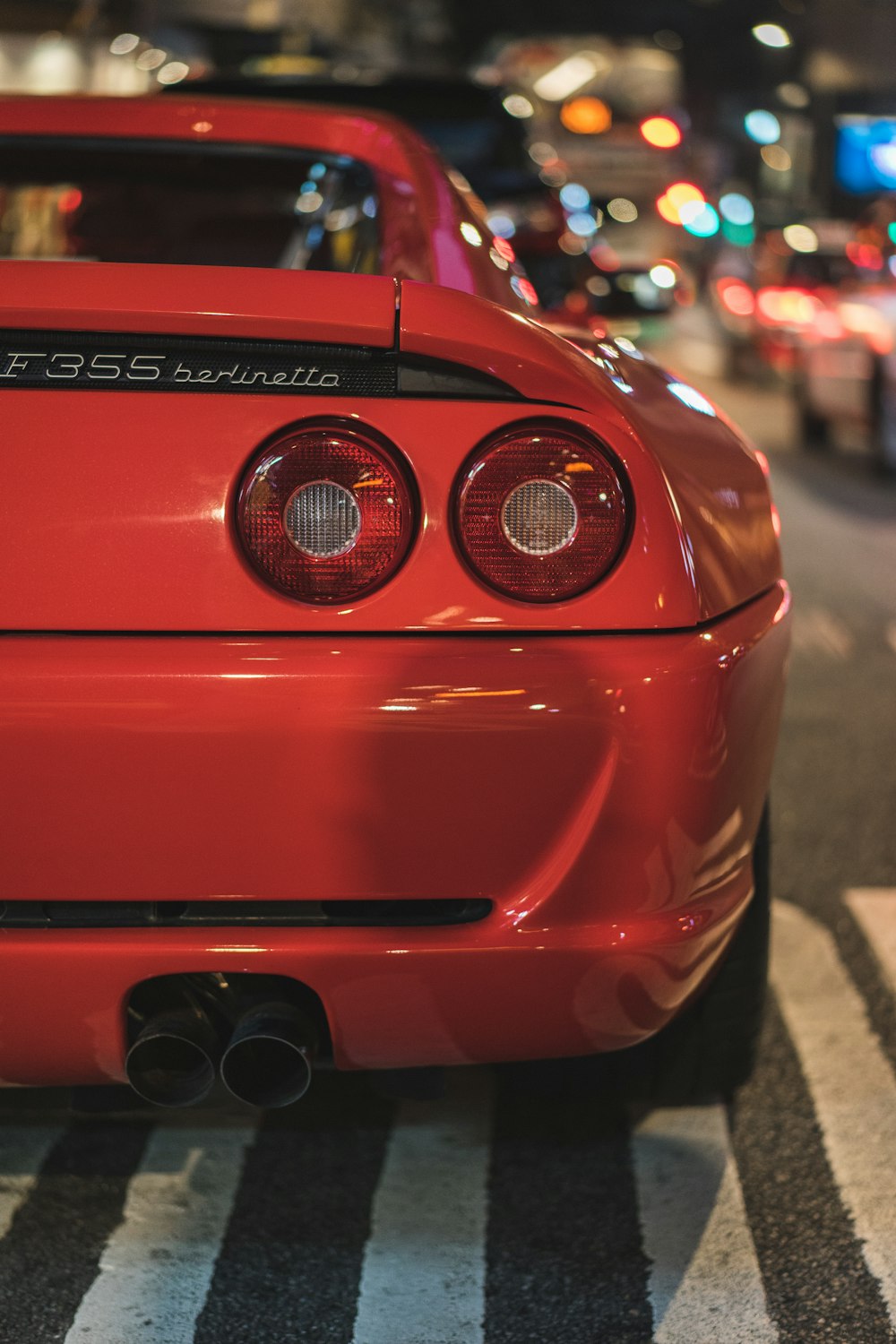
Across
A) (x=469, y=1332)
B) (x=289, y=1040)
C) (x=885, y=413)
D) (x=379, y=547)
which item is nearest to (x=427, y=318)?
(x=379, y=547)

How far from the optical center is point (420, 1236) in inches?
85.6

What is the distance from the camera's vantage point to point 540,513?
1751 millimetres

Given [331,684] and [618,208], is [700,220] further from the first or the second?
[331,684]

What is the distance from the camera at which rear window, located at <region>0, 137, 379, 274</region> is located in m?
2.87

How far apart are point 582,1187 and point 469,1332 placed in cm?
40

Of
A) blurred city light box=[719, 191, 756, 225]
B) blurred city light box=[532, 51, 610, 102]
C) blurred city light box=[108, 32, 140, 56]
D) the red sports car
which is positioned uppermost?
the red sports car

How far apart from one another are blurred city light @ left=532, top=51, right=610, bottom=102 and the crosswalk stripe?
126 feet

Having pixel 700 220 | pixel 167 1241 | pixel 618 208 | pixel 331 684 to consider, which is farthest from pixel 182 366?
pixel 700 220

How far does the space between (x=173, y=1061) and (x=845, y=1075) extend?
1.30 metres

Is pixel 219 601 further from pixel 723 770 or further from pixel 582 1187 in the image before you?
pixel 582 1187

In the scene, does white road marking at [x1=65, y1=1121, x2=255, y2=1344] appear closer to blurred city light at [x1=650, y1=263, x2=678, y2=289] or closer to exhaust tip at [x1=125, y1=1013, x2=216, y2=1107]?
→ exhaust tip at [x1=125, y1=1013, x2=216, y2=1107]

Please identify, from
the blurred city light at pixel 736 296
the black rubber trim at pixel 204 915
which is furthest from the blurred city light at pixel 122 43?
the black rubber trim at pixel 204 915

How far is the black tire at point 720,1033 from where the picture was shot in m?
2.33

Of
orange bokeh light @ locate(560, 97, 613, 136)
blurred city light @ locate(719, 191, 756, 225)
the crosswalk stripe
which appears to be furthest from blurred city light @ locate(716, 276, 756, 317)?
blurred city light @ locate(719, 191, 756, 225)
